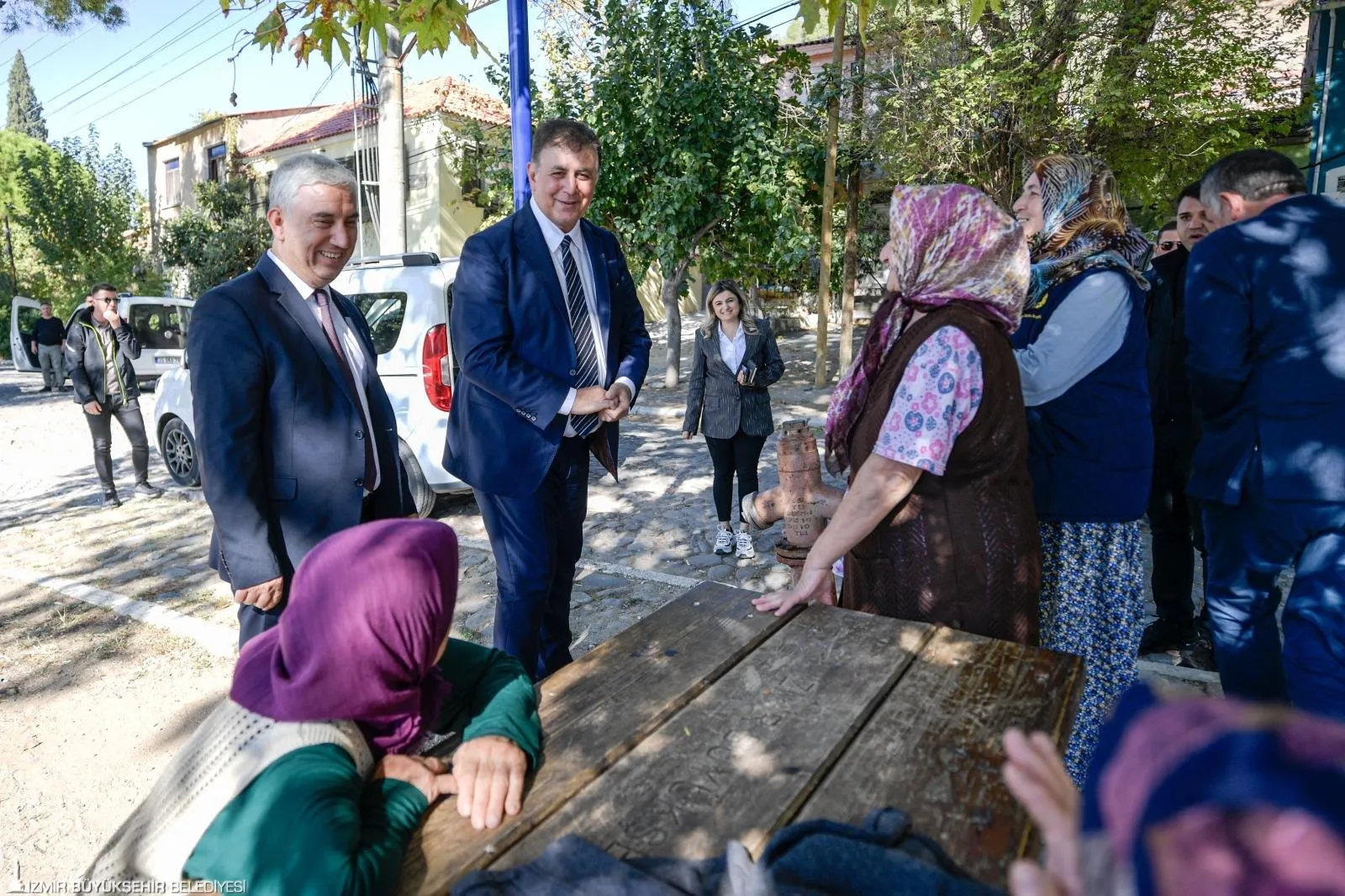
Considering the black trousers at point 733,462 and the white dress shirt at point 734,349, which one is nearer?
the black trousers at point 733,462

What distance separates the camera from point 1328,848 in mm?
501

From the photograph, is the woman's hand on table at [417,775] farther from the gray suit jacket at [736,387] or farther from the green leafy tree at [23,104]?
the green leafy tree at [23,104]

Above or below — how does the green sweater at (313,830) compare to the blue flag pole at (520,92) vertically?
below

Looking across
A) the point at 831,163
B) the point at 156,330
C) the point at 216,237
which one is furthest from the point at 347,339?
the point at 216,237

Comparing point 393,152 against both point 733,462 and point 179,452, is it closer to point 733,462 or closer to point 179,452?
point 179,452

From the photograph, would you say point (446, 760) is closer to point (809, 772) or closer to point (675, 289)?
point (809, 772)

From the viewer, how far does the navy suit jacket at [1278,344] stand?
8.14ft

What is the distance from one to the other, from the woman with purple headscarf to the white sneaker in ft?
13.5

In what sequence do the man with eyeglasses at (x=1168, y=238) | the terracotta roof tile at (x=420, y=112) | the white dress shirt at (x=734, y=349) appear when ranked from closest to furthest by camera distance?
the man with eyeglasses at (x=1168, y=238)
the white dress shirt at (x=734, y=349)
the terracotta roof tile at (x=420, y=112)

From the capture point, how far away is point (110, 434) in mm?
7859

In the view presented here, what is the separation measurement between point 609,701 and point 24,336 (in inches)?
1020

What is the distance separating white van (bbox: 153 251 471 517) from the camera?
20.3 ft

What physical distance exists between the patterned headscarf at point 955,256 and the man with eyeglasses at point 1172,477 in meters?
2.47

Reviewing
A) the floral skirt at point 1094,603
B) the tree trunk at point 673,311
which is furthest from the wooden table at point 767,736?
the tree trunk at point 673,311
